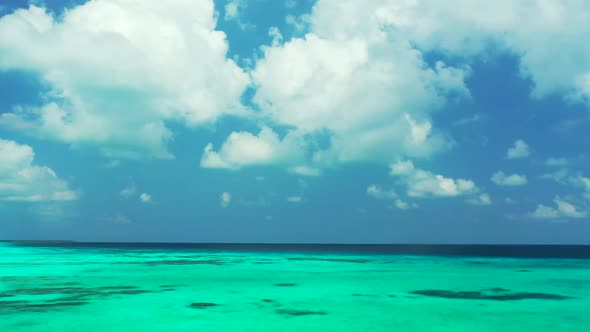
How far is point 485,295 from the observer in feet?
69.0

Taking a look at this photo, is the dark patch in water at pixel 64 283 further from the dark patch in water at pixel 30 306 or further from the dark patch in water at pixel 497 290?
the dark patch in water at pixel 497 290

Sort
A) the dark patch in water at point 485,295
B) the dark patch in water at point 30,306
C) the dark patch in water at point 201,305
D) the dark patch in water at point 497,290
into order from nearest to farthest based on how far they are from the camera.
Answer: the dark patch in water at point 30,306 → the dark patch in water at point 201,305 → the dark patch in water at point 485,295 → the dark patch in water at point 497,290

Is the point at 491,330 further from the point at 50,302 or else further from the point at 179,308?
the point at 50,302

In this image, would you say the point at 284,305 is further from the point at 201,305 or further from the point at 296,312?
the point at 201,305

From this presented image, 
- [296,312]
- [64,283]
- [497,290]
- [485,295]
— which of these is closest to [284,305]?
[296,312]

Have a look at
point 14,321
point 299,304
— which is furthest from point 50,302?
point 299,304

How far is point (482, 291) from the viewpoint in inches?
886

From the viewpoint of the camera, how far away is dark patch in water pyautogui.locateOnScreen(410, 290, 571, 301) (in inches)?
797

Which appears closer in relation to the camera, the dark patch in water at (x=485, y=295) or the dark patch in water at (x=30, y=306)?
the dark patch in water at (x=30, y=306)

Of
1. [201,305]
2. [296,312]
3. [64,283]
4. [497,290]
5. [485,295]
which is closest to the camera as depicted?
[296,312]

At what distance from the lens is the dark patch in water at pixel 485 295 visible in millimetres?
20234

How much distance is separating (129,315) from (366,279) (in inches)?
629

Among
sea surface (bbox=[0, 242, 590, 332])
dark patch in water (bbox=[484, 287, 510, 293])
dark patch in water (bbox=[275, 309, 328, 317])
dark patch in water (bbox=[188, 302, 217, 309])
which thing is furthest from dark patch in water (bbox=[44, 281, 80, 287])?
dark patch in water (bbox=[484, 287, 510, 293])

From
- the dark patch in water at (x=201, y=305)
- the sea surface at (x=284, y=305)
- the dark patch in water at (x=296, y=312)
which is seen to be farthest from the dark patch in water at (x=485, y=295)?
the dark patch in water at (x=201, y=305)
